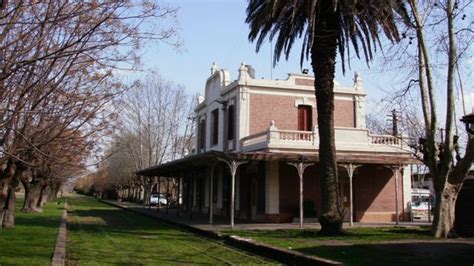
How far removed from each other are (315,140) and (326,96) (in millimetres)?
10109

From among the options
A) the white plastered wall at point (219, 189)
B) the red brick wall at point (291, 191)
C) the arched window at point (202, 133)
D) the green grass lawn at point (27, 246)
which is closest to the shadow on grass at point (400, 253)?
the green grass lawn at point (27, 246)

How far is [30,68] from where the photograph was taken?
9.88m

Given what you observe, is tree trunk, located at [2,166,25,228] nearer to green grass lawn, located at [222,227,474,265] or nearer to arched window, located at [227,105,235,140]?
green grass lawn, located at [222,227,474,265]

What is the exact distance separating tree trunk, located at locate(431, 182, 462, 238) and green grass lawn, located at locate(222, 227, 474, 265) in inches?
20.9

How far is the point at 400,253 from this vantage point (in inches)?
594

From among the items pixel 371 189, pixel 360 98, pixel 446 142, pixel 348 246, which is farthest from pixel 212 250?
pixel 360 98

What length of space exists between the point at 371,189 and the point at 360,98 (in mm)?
7372

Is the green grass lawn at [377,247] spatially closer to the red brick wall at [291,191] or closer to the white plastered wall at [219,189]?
the red brick wall at [291,191]

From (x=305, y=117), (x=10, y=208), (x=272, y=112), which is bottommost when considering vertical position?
(x=10, y=208)

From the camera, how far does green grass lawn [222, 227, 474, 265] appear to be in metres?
13.7

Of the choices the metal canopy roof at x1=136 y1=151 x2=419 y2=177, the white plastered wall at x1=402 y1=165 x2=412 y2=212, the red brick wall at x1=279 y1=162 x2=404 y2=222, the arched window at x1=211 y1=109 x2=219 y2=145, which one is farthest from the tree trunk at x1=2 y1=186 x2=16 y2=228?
the white plastered wall at x1=402 y1=165 x2=412 y2=212

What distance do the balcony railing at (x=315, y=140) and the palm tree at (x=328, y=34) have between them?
8540 mm

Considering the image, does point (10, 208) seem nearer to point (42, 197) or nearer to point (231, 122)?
point (231, 122)

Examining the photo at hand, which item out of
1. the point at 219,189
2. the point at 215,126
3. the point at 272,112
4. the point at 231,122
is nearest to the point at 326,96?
the point at 272,112
